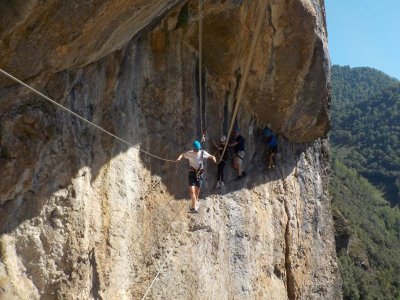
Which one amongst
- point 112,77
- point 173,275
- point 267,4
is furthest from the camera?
point 267,4

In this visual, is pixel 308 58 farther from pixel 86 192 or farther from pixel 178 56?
pixel 86 192

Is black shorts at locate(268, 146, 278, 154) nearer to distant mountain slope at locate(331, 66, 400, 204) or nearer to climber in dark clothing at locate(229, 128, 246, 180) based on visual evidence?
climber in dark clothing at locate(229, 128, 246, 180)

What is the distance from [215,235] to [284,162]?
3.09 m

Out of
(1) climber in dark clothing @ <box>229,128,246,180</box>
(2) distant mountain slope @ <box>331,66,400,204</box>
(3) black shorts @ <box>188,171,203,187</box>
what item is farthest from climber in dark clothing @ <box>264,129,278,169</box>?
(2) distant mountain slope @ <box>331,66,400,204</box>

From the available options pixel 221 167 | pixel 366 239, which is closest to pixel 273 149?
pixel 221 167

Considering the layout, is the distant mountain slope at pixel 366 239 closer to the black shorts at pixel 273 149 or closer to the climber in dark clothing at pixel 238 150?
the black shorts at pixel 273 149

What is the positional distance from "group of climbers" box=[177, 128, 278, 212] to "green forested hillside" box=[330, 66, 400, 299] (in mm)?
6912

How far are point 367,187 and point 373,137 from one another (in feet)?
55.5

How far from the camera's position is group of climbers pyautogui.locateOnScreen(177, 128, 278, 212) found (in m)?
7.55

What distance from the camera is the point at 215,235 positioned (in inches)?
336

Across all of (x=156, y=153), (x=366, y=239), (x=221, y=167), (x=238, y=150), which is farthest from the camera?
(x=366, y=239)

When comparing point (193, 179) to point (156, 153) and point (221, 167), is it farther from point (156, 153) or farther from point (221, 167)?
point (221, 167)

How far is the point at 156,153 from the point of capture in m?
7.88

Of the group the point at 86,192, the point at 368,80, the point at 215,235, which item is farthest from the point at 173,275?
the point at 368,80
